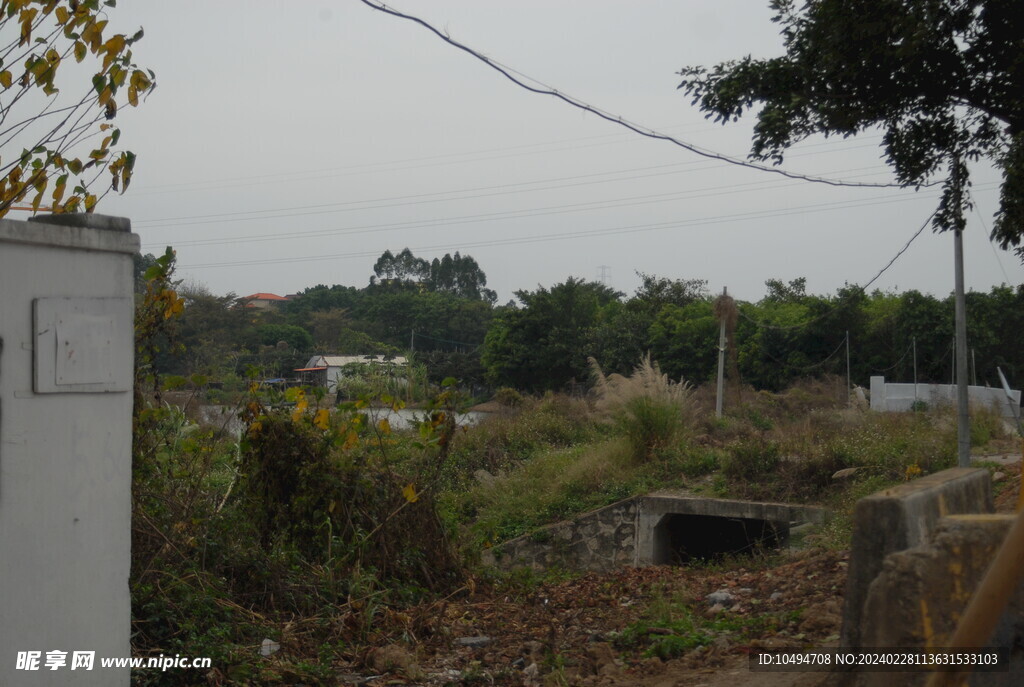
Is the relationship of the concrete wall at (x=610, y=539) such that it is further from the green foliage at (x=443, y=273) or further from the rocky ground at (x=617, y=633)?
the green foliage at (x=443, y=273)

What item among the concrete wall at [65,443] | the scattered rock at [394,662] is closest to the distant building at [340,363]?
the scattered rock at [394,662]

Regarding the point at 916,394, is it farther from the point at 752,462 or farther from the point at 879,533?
the point at 879,533

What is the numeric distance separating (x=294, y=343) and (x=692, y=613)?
1458 inches

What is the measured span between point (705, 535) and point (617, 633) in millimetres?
10422

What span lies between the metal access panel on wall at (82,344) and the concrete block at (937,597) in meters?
3.03

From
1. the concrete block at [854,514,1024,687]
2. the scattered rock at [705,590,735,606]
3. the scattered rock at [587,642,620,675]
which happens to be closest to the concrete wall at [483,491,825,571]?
the scattered rock at [705,590,735,606]

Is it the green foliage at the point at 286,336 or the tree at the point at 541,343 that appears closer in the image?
the tree at the point at 541,343

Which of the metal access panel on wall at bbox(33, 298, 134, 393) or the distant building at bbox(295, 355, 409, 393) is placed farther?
the distant building at bbox(295, 355, 409, 393)

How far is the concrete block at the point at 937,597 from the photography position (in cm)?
329

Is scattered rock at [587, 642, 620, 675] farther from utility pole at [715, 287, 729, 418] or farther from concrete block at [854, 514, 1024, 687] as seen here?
utility pole at [715, 287, 729, 418]

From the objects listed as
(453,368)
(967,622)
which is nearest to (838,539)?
(967,622)

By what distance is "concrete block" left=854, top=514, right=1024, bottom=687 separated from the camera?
3291 mm

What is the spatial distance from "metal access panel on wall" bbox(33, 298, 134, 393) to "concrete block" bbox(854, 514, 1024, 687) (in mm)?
3031

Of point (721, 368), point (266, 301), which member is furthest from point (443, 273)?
point (721, 368)
